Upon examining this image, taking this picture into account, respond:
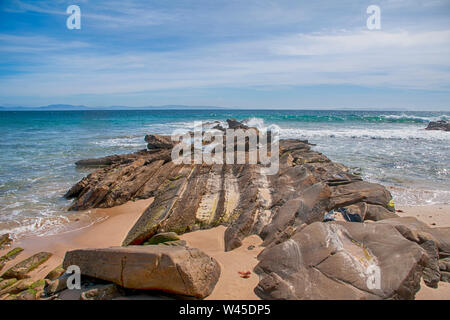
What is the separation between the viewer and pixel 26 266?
5348 mm

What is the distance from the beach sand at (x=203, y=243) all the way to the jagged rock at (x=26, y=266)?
0.35 feet

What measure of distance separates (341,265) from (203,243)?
9.10 ft

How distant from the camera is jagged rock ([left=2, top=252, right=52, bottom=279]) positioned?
5121 mm

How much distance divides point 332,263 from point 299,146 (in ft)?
42.8

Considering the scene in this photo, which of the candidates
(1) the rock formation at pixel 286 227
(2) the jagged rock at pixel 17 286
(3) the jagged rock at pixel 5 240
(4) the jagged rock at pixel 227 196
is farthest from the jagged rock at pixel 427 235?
(3) the jagged rock at pixel 5 240

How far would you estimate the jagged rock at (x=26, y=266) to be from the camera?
16.8 feet

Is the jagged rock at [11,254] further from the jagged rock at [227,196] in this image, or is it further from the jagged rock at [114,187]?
the jagged rock at [114,187]

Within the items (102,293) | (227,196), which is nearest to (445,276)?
(227,196)

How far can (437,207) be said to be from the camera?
834cm

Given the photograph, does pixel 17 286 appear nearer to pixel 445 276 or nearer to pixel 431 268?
pixel 431 268

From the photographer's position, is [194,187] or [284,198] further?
[194,187]
